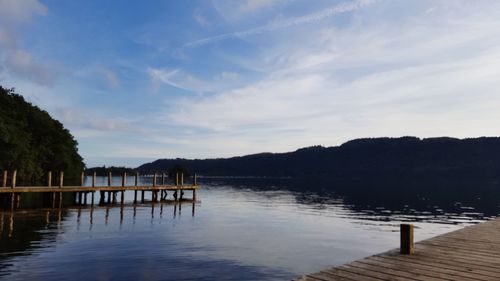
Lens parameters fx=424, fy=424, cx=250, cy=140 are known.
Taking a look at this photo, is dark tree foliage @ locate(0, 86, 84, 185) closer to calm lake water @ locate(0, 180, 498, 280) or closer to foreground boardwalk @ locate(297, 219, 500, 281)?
calm lake water @ locate(0, 180, 498, 280)

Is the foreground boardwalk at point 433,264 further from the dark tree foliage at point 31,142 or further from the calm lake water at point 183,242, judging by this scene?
the dark tree foliage at point 31,142

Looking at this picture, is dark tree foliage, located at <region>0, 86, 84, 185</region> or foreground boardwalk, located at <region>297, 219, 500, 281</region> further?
dark tree foliage, located at <region>0, 86, 84, 185</region>

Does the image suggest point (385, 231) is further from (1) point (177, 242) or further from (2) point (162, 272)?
(2) point (162, 272)

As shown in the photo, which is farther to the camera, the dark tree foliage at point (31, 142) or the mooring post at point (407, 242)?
the dark tree foliage at point (31, 142)

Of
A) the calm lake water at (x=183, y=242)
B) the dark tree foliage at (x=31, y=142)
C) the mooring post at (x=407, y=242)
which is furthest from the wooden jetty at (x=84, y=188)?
the mooring post at (x=407, y=242)

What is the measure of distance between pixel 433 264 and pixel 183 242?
1624cm

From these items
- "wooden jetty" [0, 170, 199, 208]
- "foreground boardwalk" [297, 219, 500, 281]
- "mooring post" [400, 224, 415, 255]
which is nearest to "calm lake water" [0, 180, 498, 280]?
"wooden jetty" [0, 170, 199, 208]

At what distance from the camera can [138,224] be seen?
32188 mm

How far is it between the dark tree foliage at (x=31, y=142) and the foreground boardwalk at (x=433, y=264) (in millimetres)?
66758

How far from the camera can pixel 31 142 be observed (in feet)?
279

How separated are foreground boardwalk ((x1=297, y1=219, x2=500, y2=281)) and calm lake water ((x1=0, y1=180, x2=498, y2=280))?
5.85 m

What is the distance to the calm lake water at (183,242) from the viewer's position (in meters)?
17.5

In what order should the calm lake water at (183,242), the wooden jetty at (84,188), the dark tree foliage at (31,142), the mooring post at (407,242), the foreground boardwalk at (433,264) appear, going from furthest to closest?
1. the dark tree foliage at (31,142)
2. the wooden jetty at (84,188)
3. the calm lake water at (183,242)
4. the mooring post at (407,242)
5. the foreground boardwalk at (433,264)

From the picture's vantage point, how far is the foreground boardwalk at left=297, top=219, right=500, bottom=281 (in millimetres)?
10172
